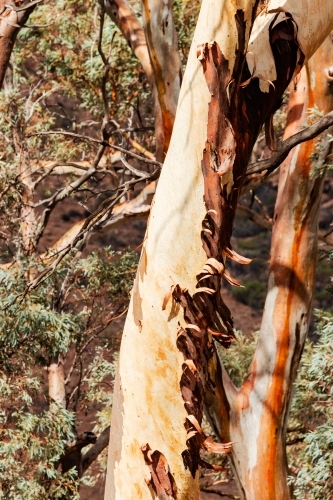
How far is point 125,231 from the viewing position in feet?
40.7

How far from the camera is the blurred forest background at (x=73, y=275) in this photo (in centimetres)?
382

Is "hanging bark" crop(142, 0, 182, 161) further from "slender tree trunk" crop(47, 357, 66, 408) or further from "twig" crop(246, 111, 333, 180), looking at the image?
"slender tree trunk" crop(47, 357, 66, 408)

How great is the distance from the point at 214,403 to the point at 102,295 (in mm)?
1899

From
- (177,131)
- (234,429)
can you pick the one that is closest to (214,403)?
(234,429)

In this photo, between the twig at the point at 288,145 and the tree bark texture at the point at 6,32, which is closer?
the twig at the point at 288,145

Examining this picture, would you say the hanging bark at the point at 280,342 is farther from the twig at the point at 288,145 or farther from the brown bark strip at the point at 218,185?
the brown bark strip at the point at 218,185

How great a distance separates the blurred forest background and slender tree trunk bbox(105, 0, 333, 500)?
655 mm

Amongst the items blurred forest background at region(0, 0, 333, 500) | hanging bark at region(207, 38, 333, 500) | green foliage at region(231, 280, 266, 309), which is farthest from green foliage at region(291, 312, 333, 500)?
green foliage at region(231, 280, 266, 309)

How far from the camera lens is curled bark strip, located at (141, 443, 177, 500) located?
1918 millimetres

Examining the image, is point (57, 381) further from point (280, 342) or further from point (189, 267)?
point (189, 267)

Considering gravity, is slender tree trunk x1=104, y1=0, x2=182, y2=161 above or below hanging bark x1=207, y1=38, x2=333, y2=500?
above

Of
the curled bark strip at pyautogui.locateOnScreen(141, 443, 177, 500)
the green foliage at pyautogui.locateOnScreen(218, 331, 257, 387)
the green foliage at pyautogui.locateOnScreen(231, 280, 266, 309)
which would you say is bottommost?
the curled bark strip at pyautogui.locateOnScreen(141, 443, 177, 500)

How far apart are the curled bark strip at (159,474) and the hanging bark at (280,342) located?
178 cm

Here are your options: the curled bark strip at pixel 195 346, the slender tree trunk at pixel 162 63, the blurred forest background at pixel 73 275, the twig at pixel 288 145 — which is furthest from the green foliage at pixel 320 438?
the curled bark strip at pixel 195 346
